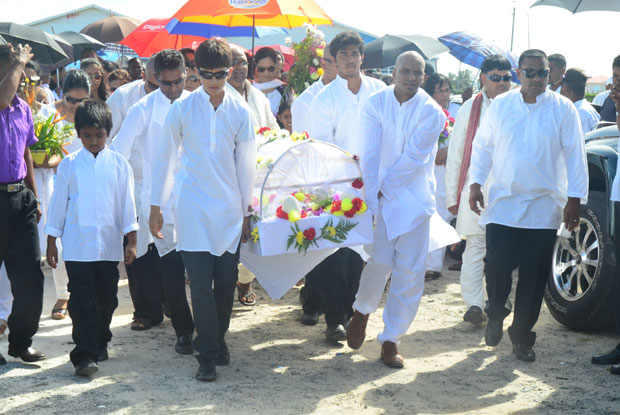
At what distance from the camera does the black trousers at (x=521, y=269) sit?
247 inches

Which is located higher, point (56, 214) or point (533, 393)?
point (56, 214)

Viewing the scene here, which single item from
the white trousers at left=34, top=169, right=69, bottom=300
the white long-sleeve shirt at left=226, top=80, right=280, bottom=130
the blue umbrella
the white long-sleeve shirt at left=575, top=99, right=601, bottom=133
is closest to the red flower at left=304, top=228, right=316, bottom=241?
the white long-sleeve shirt at left=226, top=80, right=280, bottom=130

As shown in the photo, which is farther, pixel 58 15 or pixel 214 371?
pixel 58 15

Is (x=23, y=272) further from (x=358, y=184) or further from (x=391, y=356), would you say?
(x=391, y=356)

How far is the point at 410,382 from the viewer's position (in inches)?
227

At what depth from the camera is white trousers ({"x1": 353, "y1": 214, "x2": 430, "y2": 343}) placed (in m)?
→ 6.08

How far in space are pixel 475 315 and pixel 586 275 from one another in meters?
1.00

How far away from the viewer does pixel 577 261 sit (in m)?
7.18

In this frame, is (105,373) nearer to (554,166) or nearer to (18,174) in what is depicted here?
(18,174)

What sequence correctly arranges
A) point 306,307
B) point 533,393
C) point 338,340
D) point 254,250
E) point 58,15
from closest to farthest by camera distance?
point 533,393
point 254,250
point 338,340
point 306,307
point 58,15

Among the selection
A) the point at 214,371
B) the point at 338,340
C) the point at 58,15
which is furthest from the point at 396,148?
the point at 58,15

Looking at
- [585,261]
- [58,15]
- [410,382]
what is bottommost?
[410,382]

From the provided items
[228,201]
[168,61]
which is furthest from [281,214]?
[168,61]

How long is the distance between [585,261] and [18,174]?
15.3 ft
